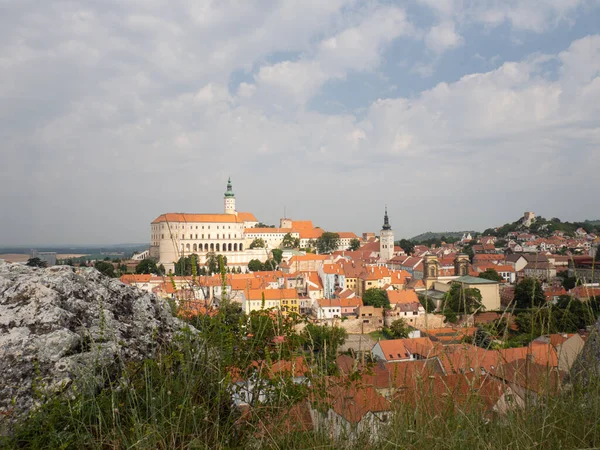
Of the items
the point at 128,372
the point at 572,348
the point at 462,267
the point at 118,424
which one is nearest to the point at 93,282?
the point at 128,372

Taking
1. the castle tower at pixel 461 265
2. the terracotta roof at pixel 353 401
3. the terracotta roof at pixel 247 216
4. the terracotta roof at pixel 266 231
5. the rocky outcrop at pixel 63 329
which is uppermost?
the terracotta roof at pixel 247 216

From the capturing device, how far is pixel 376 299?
44.3 meters

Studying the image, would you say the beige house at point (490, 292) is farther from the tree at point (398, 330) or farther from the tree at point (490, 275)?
Answer: the tree at point (398, 330)

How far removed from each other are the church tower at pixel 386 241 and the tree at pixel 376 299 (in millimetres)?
33229

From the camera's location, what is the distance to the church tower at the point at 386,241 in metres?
79.2

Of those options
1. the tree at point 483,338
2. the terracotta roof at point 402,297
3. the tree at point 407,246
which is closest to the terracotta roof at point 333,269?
the terracotta roof at point 402,297

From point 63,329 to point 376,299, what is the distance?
4344cm

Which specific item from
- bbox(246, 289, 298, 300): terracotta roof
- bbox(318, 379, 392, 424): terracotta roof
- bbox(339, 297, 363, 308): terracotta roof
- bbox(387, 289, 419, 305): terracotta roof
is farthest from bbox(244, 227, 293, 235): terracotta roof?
bbox(318, 379, 392, 424): terracotta roof

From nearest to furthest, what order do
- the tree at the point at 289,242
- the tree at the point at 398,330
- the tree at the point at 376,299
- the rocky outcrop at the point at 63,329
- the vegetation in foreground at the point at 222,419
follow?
the vegetation in foreground at the point at 222,419 → the rocky outcrop at the point at 63,329 → the tree at the point at 398,330 → the tree at the point at 376,299 → the tree at the point at 289,242

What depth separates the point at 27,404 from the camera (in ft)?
6.68

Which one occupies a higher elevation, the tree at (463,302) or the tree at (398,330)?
the tree at (463,302)

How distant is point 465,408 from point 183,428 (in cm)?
137

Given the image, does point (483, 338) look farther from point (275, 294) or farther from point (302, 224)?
point (302, 224)

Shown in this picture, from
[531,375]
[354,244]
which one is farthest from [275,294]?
[354,244]
